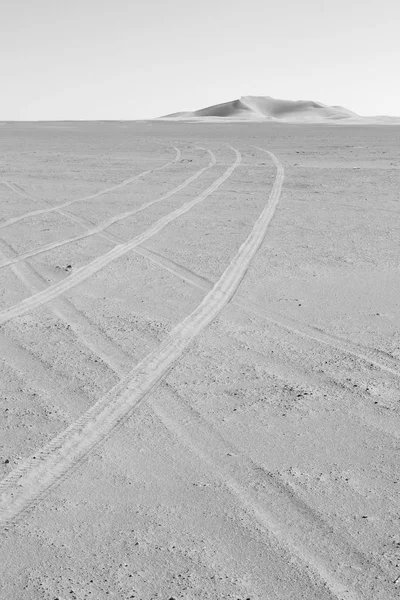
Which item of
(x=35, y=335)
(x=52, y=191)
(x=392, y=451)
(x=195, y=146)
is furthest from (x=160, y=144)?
(x=392, y=451)

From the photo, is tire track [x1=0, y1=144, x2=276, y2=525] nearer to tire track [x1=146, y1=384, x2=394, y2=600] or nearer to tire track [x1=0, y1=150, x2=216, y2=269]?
tire track [x1=146, y1=384, x2=394, y2=600]

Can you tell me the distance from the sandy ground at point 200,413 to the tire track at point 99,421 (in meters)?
0.01

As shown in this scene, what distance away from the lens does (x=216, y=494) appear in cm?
374

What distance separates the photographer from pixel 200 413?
460 cm

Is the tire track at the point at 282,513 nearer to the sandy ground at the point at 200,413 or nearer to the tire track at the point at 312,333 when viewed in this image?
the sandy ground at the point at 200,413

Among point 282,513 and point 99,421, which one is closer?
point 282,513

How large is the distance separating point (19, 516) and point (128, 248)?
593cm

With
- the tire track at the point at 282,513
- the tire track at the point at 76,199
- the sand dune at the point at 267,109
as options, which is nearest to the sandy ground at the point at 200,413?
the tire track at the point at 282,513

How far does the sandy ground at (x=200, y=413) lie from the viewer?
3.24 m

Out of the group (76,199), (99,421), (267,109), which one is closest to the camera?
(99,421)

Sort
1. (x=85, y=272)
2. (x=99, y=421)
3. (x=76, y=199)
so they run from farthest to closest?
(x=76, y=199)
(x=85, y=272)
(x=99, y=421)

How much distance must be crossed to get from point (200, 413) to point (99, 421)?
525mm

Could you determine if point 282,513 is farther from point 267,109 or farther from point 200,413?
point 267,109

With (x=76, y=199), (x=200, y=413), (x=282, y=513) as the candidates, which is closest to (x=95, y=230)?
(x=76, y=199)
